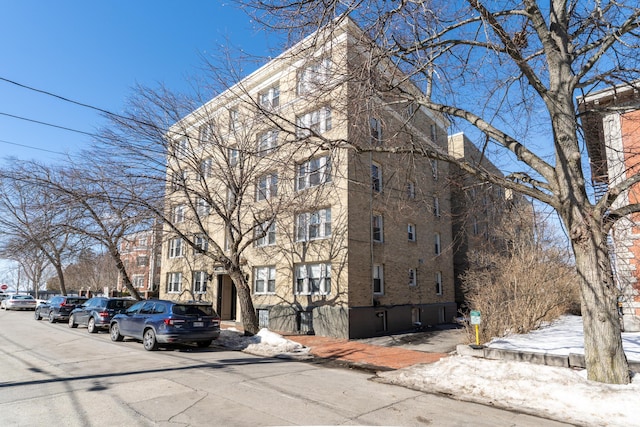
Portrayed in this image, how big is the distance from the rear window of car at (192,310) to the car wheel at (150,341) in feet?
3.24

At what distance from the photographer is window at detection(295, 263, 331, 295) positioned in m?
17.6

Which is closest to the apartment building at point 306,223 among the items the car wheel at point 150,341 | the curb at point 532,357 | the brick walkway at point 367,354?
the brick walkway at point 367,354

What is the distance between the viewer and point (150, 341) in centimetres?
1262

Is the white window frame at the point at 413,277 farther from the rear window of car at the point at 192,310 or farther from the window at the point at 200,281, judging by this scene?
the window at the point at 200,281

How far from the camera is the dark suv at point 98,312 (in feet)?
57.3

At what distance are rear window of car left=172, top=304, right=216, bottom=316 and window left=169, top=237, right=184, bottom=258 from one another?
583 inches

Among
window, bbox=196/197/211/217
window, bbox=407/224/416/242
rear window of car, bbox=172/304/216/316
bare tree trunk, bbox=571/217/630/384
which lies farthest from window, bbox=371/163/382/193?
bare tree trunk, bbox=571/217/630/384

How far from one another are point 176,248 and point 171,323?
16611 mm

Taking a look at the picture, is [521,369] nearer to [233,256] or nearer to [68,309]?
[233,256]

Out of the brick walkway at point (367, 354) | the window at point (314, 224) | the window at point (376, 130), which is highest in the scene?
the window at point (376, 130)

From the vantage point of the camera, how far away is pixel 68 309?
2270cm

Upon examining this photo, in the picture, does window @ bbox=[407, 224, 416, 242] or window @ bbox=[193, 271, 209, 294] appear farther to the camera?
window @ bbox=[193, 271, 209, 294]

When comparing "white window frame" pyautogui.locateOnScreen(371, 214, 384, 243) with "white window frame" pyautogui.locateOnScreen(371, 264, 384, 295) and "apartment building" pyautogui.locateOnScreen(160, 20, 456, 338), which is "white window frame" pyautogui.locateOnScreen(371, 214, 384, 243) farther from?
"white window frame" pyautogui.locateOnScreen(371, 264, 384, 295)

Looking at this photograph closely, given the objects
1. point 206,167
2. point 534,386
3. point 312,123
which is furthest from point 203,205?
point 534,386
